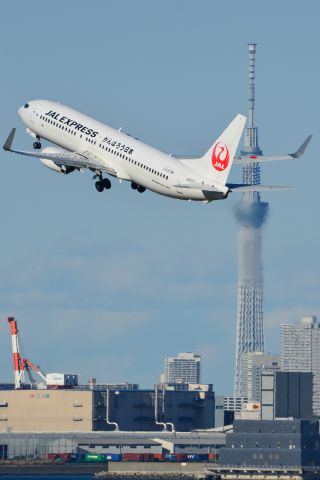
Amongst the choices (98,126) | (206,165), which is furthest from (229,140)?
(98,126)

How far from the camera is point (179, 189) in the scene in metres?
181

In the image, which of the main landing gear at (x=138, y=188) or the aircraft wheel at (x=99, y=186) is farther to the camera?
the aircraft wheel at (x=99, y=186)

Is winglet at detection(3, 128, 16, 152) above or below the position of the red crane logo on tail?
above

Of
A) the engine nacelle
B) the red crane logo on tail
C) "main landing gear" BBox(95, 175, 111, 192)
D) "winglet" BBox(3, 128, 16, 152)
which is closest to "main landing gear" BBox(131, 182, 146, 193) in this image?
"main landing gear" BBox(95, 175, 111, 192)

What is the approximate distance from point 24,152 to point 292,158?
88.8 ft

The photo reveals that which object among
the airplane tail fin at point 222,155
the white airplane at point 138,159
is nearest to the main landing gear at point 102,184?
the white airplane at point 138,159

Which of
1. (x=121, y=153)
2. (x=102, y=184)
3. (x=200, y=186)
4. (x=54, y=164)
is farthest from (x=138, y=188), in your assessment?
(x=200, y=186)

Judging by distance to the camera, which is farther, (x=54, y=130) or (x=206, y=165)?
Result: (x=54, y=130)

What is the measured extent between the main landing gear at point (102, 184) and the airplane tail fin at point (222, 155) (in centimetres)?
1101

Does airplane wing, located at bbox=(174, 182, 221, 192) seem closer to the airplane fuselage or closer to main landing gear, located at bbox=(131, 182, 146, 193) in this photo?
the airplane fuselage

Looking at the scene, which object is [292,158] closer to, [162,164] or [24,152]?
[162,164]

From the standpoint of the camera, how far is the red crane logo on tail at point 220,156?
182 meters

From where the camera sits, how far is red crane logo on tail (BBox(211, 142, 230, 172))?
598 feet

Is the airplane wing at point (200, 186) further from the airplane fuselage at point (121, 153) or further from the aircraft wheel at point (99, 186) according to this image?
the aircraft wheel at point (99, 186)
